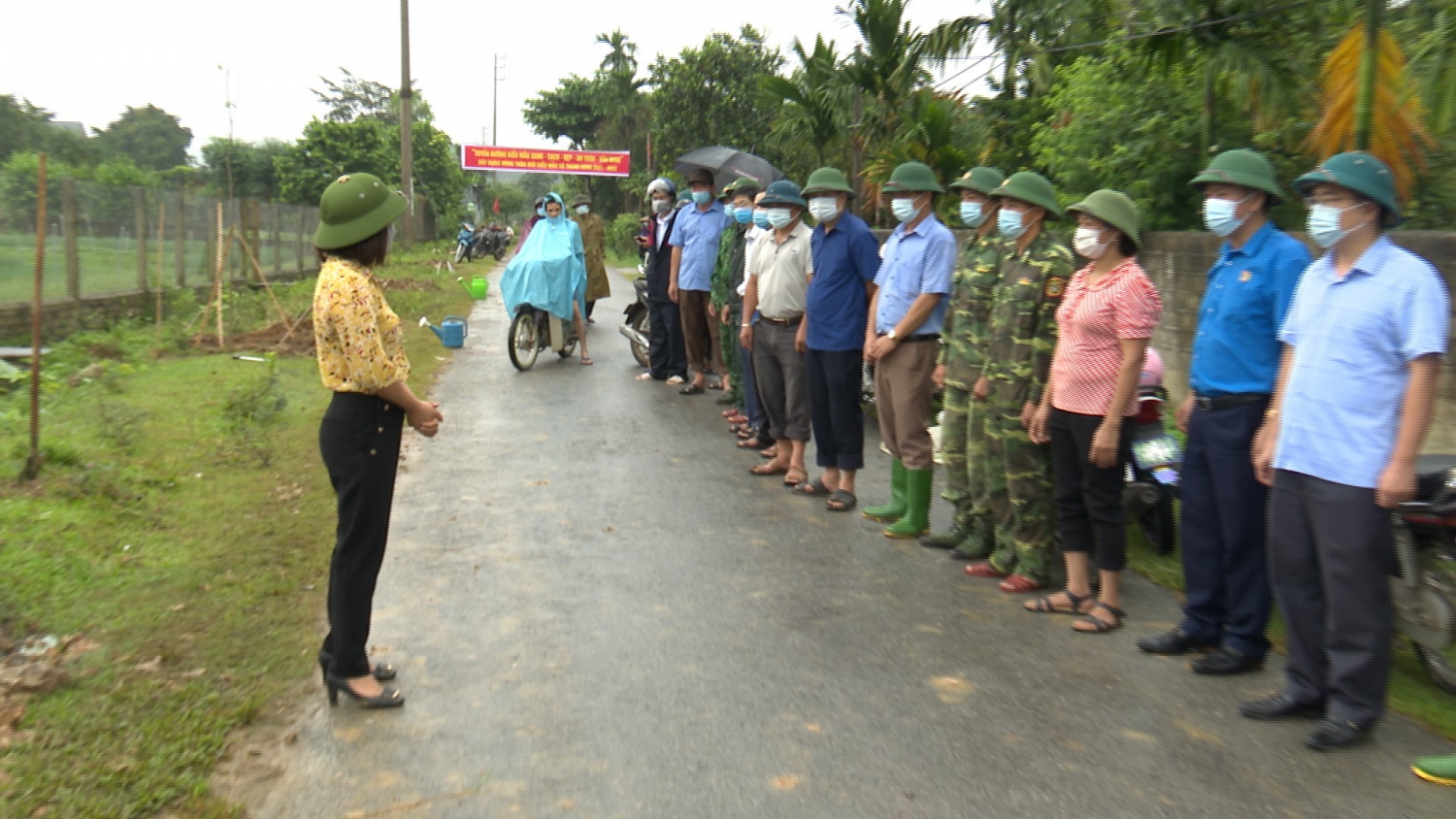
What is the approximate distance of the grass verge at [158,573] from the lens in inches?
158

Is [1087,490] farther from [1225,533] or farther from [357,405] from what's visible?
[357,405]

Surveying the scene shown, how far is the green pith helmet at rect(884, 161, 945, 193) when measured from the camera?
22.4 feet

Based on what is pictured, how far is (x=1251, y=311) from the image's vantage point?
472 cm

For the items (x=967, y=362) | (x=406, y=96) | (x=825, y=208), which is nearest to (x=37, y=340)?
(x=825, y=208)

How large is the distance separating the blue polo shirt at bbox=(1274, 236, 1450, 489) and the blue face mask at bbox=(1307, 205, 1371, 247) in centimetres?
9

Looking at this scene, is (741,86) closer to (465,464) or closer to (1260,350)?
(465,464)

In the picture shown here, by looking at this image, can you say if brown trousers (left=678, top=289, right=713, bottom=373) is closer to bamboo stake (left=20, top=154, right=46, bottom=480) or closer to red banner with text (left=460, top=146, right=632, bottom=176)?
bamboo stake (left=20, top=154, right=46, bottom=480)

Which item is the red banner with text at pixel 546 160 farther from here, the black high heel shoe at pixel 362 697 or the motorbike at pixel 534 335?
the black high heel shoe at pixel 362 697

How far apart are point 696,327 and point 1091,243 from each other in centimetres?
719

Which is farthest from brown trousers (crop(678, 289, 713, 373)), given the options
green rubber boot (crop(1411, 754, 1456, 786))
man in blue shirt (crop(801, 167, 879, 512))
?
green rubber boot (crop(1411, 754, 1456, 786))

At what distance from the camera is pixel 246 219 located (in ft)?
74.1

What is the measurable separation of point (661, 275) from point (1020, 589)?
287 inches

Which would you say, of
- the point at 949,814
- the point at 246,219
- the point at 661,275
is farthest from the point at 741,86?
the point at 949,814

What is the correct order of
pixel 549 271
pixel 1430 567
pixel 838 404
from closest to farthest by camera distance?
pixel 1430 567, pixel 838 404, pixel 549 271
